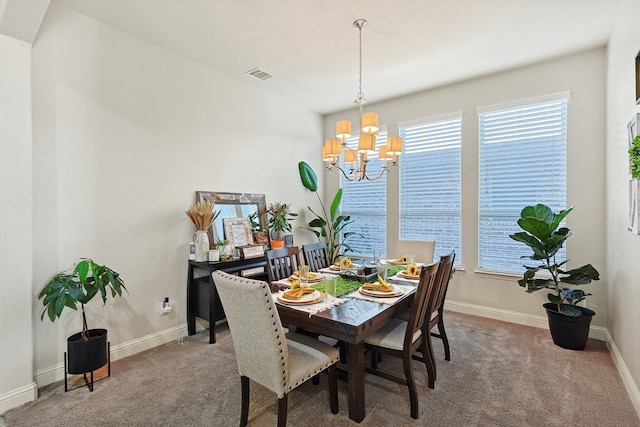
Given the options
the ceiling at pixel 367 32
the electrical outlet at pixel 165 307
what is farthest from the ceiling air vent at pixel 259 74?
the electrical outlet at pixel 165 307

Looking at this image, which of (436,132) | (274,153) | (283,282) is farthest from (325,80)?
(283,282)

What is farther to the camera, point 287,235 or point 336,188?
point 336,188

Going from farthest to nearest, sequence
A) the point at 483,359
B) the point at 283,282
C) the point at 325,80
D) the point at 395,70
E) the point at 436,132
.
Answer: the point at 436,132, the point at 325,80, the point at 395,70, the point at 483,359, the point at 283,282

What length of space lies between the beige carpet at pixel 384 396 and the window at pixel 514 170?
4.33 feet

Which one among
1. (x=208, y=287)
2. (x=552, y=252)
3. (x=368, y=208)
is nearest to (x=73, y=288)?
(x=208, y=287)

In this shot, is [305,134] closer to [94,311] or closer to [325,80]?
[325,80]

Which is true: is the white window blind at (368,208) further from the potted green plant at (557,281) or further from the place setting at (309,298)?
the place setting at (309,298)

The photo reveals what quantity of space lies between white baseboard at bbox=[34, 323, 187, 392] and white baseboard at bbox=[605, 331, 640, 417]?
390 centimetres

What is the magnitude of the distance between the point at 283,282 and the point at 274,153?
249 centimetres

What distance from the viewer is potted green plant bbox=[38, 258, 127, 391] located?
2.32m

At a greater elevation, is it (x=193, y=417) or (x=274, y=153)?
(x=274, y=153)

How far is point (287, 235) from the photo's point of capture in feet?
15.1

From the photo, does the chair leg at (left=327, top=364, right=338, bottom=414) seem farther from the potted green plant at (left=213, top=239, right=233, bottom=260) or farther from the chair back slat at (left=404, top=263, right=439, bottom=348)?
the potted green plant at (left=213, top=239, right=233, bottom=260)

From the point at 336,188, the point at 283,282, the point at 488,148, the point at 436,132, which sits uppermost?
the point at 436,132
